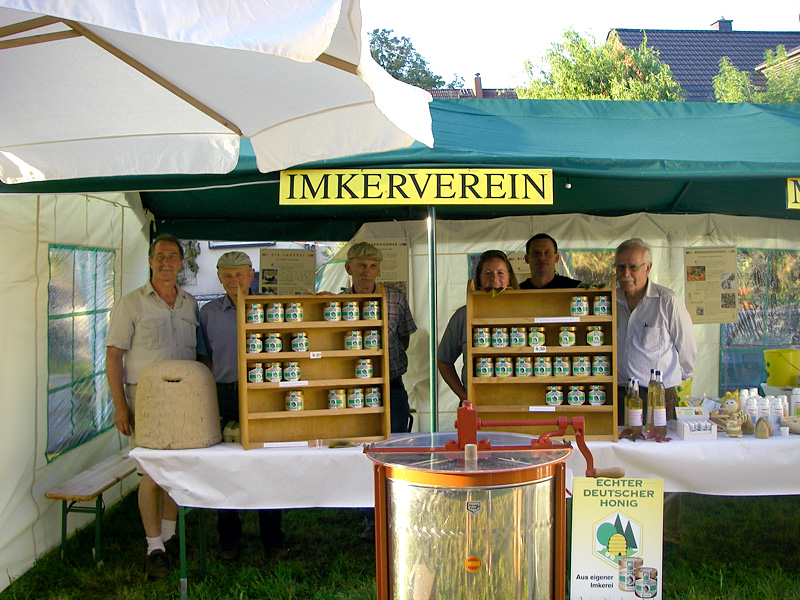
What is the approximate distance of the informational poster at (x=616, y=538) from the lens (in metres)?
3.11

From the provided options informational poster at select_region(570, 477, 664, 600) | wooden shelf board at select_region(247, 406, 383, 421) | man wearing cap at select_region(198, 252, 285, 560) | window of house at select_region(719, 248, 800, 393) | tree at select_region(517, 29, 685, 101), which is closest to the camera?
informational poster at select_region(570, 477, 664, 600)

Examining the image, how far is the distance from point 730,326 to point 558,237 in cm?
179

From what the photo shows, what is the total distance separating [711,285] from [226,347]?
4.38 metres

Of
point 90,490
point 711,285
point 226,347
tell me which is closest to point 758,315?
point 711,285

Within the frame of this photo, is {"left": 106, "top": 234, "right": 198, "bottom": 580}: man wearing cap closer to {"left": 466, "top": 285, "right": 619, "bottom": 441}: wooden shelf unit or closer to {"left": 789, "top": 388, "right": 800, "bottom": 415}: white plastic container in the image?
{"left": 466, "top": 285, "right": 619, "bottom": 441}: wooden shelf unit

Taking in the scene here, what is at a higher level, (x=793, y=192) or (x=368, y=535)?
(x=793, y=192)

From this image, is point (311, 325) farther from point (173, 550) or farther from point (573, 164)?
point (173, 550)

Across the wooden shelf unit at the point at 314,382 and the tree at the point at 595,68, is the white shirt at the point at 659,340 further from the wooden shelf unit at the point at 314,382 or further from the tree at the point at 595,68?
the tree at the point at 595,68

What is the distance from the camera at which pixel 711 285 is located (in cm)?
645

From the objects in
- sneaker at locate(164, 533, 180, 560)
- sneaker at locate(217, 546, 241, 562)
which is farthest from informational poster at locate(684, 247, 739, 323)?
sneaker at locate(164, 533, 180, 560)

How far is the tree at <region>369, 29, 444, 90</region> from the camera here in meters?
47.2

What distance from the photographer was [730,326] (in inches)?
259

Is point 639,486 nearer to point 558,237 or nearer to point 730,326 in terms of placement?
point 558,237

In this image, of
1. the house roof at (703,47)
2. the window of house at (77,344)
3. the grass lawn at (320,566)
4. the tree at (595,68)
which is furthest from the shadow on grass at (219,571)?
the house roof at (703,47)
